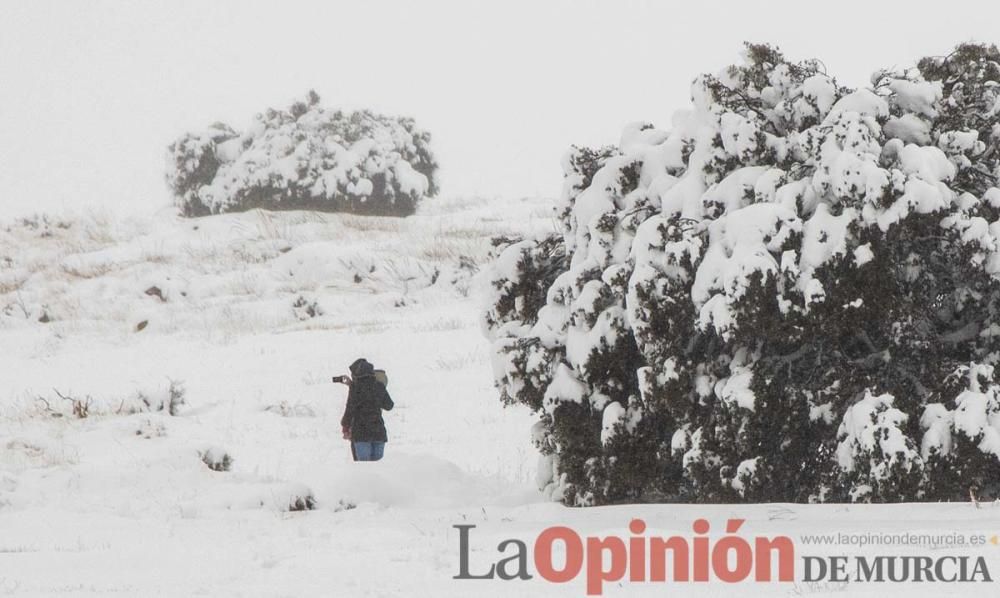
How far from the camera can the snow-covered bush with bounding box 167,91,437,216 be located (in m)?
33.2

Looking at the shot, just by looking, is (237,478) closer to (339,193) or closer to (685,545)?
(685,545)

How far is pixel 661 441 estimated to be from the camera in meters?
7.50

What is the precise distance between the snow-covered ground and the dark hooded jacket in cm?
63

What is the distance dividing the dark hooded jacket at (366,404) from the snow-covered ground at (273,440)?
0.63 meters

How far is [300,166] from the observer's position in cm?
3309

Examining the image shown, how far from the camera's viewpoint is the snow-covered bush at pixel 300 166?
33156 millimetres

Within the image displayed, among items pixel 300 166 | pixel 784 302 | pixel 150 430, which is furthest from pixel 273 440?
pixel 300 166

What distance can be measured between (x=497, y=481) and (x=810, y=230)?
A: 13.3 feet

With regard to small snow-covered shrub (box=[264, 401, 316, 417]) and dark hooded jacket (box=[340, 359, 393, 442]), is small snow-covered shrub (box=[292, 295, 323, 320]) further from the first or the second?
dark hooded jacket (box=[340, 359, 393, 442])

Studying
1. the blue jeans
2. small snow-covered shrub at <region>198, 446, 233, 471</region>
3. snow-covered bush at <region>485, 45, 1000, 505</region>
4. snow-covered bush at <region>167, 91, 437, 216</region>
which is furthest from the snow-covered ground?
snow-covered bush at <region>167, 91, 437, 216</region>

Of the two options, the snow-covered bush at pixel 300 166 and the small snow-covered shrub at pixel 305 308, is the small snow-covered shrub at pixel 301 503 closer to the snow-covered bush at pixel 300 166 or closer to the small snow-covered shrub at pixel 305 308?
the small snow-covered shrub at pixel 305 308

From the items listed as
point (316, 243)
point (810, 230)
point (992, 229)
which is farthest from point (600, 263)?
point (316, 243)

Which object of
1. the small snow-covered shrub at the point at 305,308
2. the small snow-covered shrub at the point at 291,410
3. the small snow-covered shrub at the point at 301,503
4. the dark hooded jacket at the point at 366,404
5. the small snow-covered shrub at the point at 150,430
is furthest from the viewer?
the small snow-covered shrub at the point at 305,308

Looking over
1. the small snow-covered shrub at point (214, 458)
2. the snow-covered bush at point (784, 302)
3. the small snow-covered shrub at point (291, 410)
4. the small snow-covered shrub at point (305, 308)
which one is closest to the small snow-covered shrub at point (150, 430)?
the small snow-covered shrub at point (291, 410)
